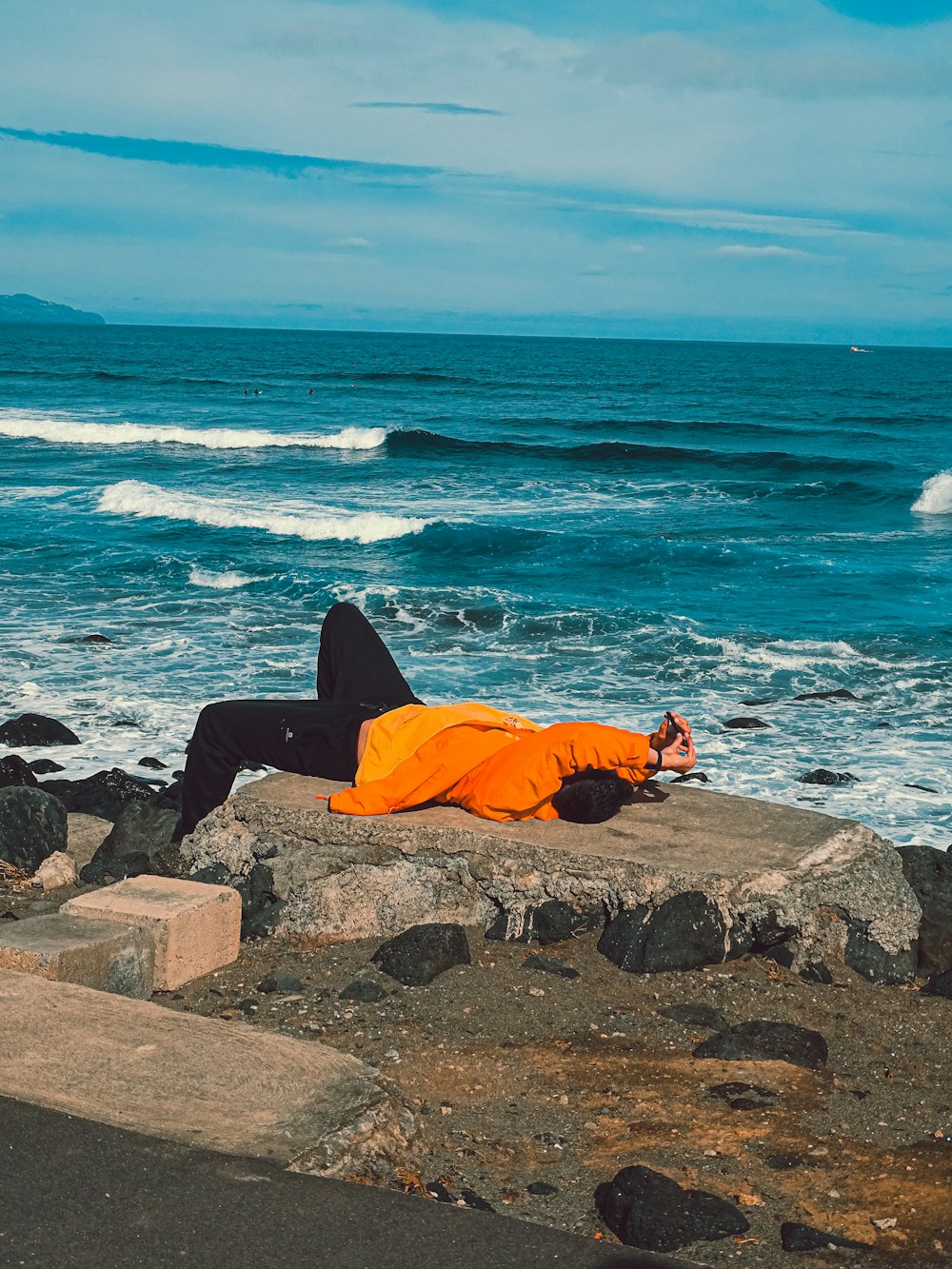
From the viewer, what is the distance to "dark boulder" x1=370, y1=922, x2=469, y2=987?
15.6 ft

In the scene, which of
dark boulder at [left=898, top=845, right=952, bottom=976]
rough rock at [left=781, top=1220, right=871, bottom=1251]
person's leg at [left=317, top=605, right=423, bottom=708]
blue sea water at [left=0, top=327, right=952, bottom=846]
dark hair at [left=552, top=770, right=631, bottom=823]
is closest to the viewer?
rough rock at [left=781, top=1220, right=871, bottom=1251]

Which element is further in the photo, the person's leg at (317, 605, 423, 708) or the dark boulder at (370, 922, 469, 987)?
the person's leg at (317, 605, 423, 708)

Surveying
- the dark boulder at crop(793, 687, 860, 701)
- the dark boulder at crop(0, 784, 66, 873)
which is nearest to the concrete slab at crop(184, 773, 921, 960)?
the dark boulder at crop(0, 784, 66, 873)

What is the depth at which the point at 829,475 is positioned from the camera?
30.2 metres

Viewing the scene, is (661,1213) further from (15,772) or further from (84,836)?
(15,772)

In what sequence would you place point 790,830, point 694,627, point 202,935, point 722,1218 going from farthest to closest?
point 694,627 < point 790,830 < point 202,935 < point 722,1218

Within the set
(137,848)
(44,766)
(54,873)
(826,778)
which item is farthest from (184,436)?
(54,873)

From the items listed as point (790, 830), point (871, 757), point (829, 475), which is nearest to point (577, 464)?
point (829, 475)

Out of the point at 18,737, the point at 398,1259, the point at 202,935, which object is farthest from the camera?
the point at 18,737

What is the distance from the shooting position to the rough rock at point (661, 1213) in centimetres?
317

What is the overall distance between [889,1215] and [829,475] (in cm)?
2839

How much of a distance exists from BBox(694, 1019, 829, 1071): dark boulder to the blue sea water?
3.56m

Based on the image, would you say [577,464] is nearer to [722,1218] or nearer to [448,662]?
[448,662]

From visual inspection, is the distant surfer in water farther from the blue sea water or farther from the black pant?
the blue sea water
